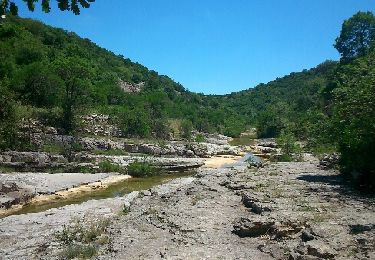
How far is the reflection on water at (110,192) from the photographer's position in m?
23.6

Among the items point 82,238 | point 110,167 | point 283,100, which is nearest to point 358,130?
point 82,238

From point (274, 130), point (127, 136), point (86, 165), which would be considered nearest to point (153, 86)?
point (274, 130)

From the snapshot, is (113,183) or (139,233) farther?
(113,183)

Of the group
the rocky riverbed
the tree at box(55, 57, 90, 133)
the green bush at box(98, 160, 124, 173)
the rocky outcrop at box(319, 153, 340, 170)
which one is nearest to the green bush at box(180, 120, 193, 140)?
the tree at box(55, 57, 90, 133)

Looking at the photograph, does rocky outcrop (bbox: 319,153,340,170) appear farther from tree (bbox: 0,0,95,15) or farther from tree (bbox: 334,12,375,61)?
tree (bbox: 334,12,375,61)

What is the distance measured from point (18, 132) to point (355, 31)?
194ft

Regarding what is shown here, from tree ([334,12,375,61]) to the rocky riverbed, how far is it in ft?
192

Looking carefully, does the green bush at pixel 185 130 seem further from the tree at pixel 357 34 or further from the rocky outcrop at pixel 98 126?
the tree at pixel 357 34

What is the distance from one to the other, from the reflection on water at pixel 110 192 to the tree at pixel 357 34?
49.1m

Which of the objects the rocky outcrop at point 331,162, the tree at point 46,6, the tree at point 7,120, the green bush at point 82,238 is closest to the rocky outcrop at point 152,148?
the tree at point 7,120

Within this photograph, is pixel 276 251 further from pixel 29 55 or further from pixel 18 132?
pixel 29 55

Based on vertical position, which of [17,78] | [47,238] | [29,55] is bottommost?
[47,238]

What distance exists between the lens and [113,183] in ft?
107

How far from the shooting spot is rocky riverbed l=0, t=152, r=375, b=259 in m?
11.5
